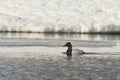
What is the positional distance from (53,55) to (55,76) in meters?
8.09

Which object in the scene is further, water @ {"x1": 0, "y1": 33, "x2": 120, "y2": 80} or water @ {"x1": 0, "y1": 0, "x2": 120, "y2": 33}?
Answer: water @ {"x1": 0, "y1": 0, "x2": 120, "y2": 33}

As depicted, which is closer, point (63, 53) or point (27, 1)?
point (63, 53)

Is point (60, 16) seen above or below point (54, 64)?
above

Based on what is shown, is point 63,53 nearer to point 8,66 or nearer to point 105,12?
point 8,66

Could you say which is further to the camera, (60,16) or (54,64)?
(60,16)

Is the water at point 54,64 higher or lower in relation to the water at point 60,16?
lower

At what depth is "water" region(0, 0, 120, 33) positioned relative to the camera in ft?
192

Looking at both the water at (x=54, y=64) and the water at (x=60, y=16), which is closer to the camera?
the water at (x=54, y=64)

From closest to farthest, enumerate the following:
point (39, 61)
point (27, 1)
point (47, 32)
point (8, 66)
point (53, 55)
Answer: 1. point (8, 66)
2. point (39, 61)
3. point (53, 55)
4. point (47, 32)
5. point (27, 1)

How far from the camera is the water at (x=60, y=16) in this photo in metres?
58.4

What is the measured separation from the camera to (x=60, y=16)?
62.6m

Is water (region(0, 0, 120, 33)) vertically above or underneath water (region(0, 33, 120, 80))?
above

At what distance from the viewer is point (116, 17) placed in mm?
62062

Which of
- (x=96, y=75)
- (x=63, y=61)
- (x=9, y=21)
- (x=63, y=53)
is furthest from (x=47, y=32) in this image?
(x=96, y=75)
